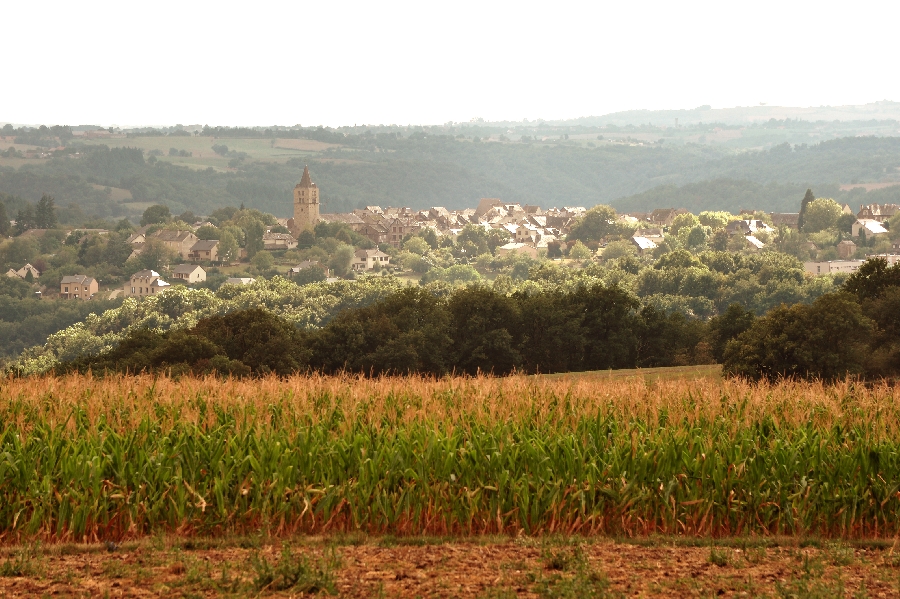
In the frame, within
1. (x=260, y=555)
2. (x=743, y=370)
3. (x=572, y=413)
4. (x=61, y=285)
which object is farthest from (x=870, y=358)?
(x=61, y=285)

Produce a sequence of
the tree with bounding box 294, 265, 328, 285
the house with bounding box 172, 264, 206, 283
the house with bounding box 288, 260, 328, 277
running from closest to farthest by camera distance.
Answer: the tree with bounding box 294, 265, 328, 285
the house with bounding box 172, 264, 206, 283
the house with bounding box 288, 260, 328, 277

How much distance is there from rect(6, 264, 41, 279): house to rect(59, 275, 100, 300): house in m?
10.2

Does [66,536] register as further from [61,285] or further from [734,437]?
[61,285]

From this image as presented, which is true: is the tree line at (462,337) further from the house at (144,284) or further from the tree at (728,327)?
the house at (144,284)

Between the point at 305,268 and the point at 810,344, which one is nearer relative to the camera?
the point at 810,344

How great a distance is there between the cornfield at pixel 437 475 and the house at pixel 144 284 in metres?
173

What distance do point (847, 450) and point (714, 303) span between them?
121602 mm

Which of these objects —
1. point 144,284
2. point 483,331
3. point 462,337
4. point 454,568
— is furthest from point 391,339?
point 144,284

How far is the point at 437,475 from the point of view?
11.2 meters

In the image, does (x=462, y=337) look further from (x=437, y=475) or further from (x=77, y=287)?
(x=77, y=287)

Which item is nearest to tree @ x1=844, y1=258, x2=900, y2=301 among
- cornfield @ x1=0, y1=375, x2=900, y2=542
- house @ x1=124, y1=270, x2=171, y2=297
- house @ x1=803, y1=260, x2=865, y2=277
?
cornfield @ x1=0, y1=375, x2=900, y2=542

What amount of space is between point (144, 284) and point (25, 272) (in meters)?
24.0

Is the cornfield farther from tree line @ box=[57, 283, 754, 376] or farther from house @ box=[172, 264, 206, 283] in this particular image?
house @ box=[172, 264, 206, 283]

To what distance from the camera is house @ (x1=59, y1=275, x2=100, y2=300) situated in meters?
174
